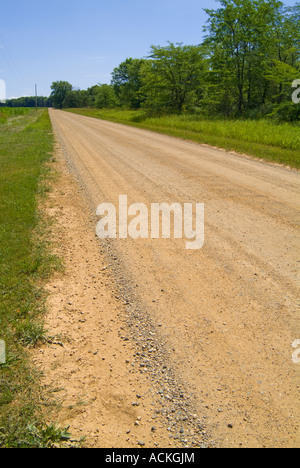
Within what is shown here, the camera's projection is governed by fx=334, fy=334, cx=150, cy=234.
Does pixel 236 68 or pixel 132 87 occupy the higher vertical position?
pixel 132 87

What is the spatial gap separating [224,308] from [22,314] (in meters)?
2.18

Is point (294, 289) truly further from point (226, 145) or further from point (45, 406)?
point (226, 145)

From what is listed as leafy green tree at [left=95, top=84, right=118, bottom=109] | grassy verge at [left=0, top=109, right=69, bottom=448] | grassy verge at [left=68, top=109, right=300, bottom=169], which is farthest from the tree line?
leafy green tree at [left=95, top=84, right=118, bottom=109]

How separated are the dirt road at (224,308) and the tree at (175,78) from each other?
2589 cm

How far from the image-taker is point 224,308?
3.69 meters

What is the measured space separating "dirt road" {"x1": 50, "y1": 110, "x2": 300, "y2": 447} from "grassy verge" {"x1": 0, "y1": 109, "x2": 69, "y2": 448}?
2.98ft

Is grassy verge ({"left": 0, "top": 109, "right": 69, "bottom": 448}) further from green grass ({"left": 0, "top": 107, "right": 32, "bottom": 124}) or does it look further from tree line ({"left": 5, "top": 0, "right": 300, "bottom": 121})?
green grass ({"left": 0, "top": 107, "right": 32, "bottom": 124})

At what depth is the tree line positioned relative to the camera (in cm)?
2494

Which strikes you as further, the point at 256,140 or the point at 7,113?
the point at 7,113

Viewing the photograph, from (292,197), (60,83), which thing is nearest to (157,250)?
(292,197)

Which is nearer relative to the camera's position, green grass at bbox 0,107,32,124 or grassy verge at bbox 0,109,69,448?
grassy verge at bbox 0,109,69,448

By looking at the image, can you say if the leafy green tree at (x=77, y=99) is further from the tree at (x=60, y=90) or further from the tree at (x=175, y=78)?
the tree at (x=175, y=78)

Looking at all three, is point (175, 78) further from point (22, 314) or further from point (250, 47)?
point (22, 314)

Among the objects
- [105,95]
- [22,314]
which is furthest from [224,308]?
[105,95]
